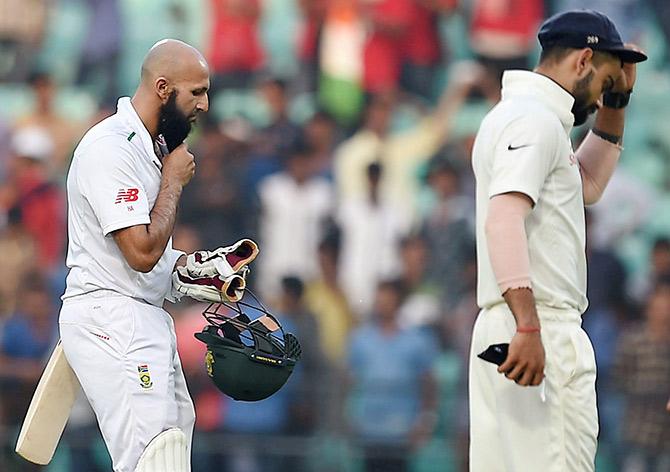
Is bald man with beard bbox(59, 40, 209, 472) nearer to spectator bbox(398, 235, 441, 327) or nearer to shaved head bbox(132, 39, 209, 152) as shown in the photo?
shaved head bbox(132, 39, 209, 152)

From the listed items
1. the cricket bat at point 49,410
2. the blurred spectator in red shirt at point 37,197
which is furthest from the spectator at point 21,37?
the cricket bat at point 49,410

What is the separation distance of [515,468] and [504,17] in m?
5.54

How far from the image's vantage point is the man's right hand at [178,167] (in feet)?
16.2

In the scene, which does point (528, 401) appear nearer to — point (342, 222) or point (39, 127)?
point (342, 222)

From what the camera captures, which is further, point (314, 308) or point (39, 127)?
point (39, 127)

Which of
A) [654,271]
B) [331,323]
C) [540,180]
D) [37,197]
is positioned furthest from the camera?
[37,197]

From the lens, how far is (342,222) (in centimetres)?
986

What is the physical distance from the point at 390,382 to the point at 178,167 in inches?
188

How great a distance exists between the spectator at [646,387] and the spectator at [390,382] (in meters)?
1.26

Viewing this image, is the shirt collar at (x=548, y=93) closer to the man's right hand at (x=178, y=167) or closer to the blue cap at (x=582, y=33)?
the blue cap at (x=582, y=33)

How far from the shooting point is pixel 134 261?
187 inches

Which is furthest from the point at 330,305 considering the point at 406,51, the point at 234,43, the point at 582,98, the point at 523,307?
the point at 523,307

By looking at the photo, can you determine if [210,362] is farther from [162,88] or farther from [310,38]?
[310,38]

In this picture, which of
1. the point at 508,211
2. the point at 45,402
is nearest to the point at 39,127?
the point at 45,402
